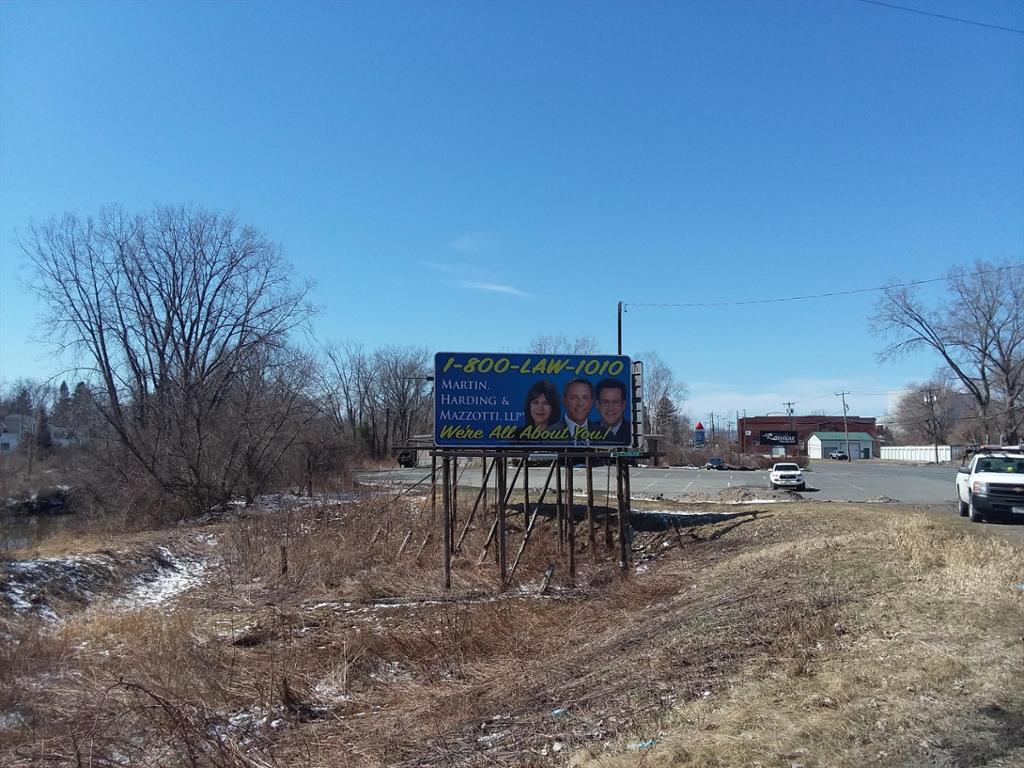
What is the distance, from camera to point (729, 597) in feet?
36.1

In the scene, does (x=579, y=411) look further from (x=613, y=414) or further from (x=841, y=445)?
(x=841, y=445)

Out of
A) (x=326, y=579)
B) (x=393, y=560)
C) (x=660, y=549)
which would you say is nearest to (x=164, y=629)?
(x=326, y=579)

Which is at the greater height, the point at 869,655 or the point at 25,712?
the point at 869,655

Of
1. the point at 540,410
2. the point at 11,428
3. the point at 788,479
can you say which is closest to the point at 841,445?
the point at 788,479

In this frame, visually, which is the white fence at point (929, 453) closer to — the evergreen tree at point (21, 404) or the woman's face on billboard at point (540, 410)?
the woman's face on billboard at point (540, 410)

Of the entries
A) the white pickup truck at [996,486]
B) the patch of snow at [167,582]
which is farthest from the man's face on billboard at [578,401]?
the white pickup truck at [996,486]

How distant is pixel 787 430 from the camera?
384 ft

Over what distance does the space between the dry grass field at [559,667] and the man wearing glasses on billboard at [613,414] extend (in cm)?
311

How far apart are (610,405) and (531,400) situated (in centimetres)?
186

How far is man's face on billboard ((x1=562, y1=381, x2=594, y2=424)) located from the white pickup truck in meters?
10.5

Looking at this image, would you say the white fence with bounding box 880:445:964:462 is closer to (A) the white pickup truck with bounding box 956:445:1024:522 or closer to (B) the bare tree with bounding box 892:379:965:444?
(B) the bare tree with bounding box 892:379:965:444

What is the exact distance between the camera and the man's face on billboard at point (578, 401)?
17531mm

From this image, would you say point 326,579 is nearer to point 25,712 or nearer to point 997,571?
point 25,712

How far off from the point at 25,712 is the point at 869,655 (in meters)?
8.11
